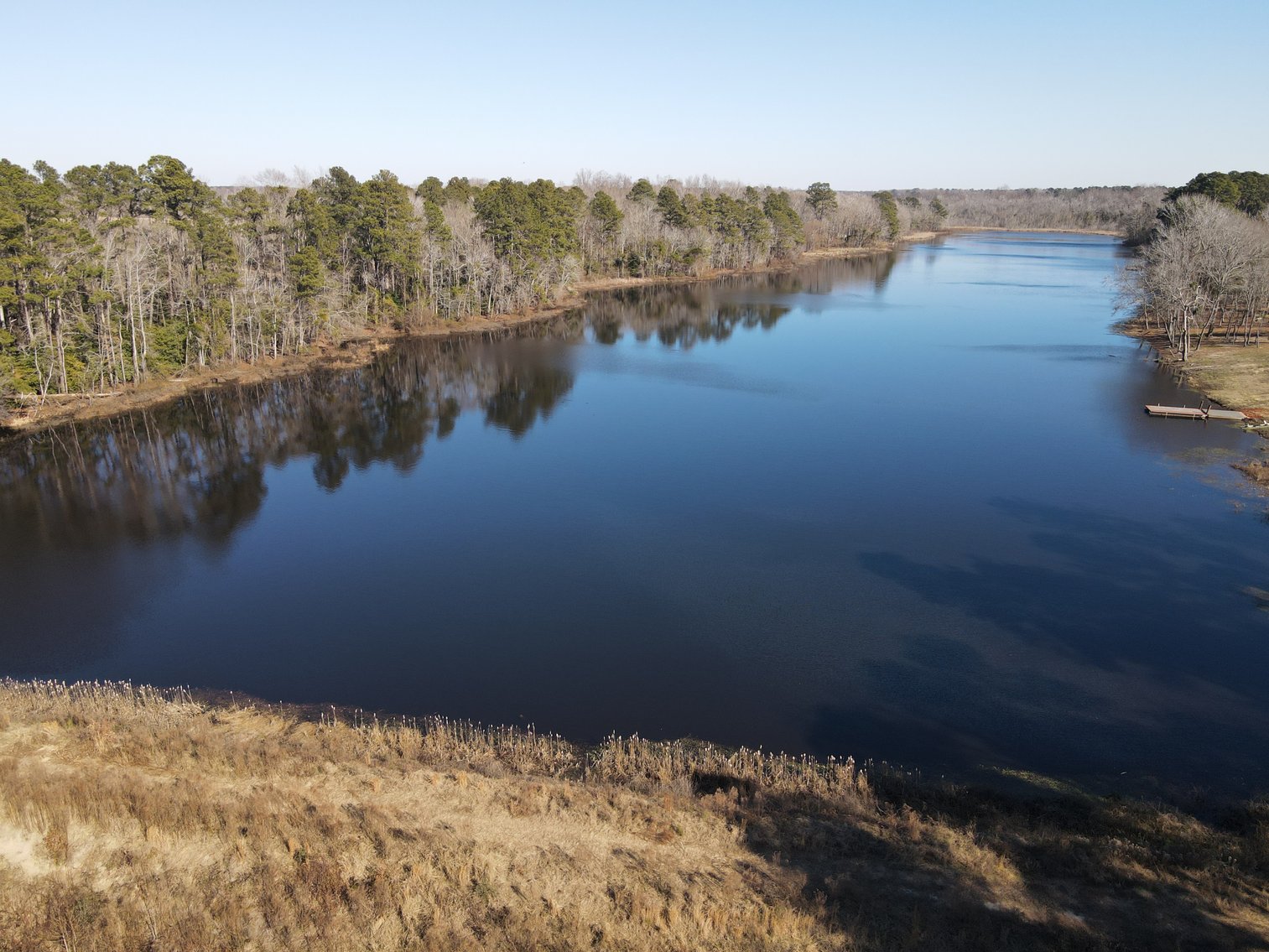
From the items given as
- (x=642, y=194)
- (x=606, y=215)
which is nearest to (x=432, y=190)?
(x=606, y=215)

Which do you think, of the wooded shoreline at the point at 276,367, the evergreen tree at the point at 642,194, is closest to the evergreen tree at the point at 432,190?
the wooded shoreline at the point at 276,367

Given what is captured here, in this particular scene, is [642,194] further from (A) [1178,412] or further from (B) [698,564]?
(B) [698,564]

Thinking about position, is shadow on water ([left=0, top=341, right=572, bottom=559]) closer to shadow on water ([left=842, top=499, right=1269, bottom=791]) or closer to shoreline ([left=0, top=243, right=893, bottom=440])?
shoreline ([left=0, top=243, right=893, bottom=440])

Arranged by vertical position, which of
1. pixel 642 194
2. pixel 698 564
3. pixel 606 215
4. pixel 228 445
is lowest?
pixel 698 564

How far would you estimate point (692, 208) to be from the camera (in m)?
98.6

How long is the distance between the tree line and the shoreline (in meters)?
46.7

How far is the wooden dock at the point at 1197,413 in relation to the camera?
36719 millimetres

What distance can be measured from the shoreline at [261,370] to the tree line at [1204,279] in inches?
1838

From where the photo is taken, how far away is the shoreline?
3775 cm

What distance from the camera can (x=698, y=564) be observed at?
22797 millimetres

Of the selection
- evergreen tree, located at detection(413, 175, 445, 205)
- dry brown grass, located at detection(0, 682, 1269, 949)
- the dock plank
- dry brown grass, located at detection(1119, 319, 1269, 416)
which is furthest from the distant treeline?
dry brown grass, located at detection(1119, 319, 1269, 416)

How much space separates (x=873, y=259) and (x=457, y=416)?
97.8 m

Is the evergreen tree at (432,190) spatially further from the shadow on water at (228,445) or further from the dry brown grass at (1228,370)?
the dry brown grass at (1228,370)

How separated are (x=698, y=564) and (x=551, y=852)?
12.1 meters
